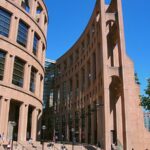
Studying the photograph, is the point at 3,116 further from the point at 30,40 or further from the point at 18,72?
the point at 30,40

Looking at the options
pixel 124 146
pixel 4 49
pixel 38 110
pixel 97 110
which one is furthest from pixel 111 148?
pixel 4 49

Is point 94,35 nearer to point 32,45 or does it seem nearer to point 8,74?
point 32,45

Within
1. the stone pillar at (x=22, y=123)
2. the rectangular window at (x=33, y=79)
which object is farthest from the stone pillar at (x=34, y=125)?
the stone pillar at (x=22, y=123)

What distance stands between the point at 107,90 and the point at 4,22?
733 inches

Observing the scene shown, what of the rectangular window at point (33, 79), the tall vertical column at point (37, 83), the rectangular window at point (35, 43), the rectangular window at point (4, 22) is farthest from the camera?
the rectangular window at point (35, 43)

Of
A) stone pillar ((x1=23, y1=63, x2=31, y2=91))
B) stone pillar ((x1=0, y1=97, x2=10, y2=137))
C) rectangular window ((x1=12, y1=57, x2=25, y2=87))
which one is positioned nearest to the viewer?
stone pillar ((x1=0, y1=97, x2=10, y2=137))

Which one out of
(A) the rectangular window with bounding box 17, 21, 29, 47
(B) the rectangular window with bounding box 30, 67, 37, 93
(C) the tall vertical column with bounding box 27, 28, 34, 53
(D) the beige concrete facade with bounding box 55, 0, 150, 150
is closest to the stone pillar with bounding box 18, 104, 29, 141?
(B) the rectangular window with bounding box 30, 67, 37, 93

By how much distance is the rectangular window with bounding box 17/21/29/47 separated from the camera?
3724cm

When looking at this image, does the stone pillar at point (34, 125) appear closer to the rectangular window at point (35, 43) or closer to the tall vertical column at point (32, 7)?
the rectangular window at point (35, 43)

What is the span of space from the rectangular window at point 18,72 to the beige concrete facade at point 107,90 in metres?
13.2

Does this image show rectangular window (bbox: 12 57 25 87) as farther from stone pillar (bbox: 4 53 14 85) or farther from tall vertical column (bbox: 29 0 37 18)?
tall vertical column (bbox: 29 0 37 18)

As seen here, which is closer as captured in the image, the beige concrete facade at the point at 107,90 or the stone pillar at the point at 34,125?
the stone pillar at the point at 34,125

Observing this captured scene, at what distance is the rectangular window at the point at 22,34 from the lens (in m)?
37.2

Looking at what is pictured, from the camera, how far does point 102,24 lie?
44.9m
